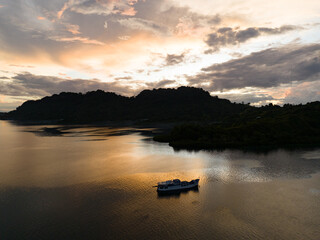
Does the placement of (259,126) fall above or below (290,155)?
above

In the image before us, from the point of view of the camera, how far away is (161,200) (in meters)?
50.7

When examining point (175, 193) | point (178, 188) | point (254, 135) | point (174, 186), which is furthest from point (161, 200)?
point (254, 135)

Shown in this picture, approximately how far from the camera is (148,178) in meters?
68.1

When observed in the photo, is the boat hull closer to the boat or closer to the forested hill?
A: the boat

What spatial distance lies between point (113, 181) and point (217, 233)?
37873mm

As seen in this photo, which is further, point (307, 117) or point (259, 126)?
point (307, 117)

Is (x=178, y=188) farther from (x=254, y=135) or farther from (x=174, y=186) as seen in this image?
(x=254, y=135)

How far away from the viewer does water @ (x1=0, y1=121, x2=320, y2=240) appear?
38250mm

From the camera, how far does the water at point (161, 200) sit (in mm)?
38250

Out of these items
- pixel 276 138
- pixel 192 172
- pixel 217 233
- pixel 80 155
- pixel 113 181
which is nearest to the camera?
pixel 217 233

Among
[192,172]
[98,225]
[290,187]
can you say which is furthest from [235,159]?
[98,225]

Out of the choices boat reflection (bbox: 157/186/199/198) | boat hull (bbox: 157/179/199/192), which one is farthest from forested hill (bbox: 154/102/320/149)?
boat reflection (bbox: 157/186/199/198)

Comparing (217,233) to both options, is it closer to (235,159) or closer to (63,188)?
(63,188)

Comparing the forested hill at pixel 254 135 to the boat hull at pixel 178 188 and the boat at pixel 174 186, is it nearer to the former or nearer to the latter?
the boat hull at pixel 178 188
